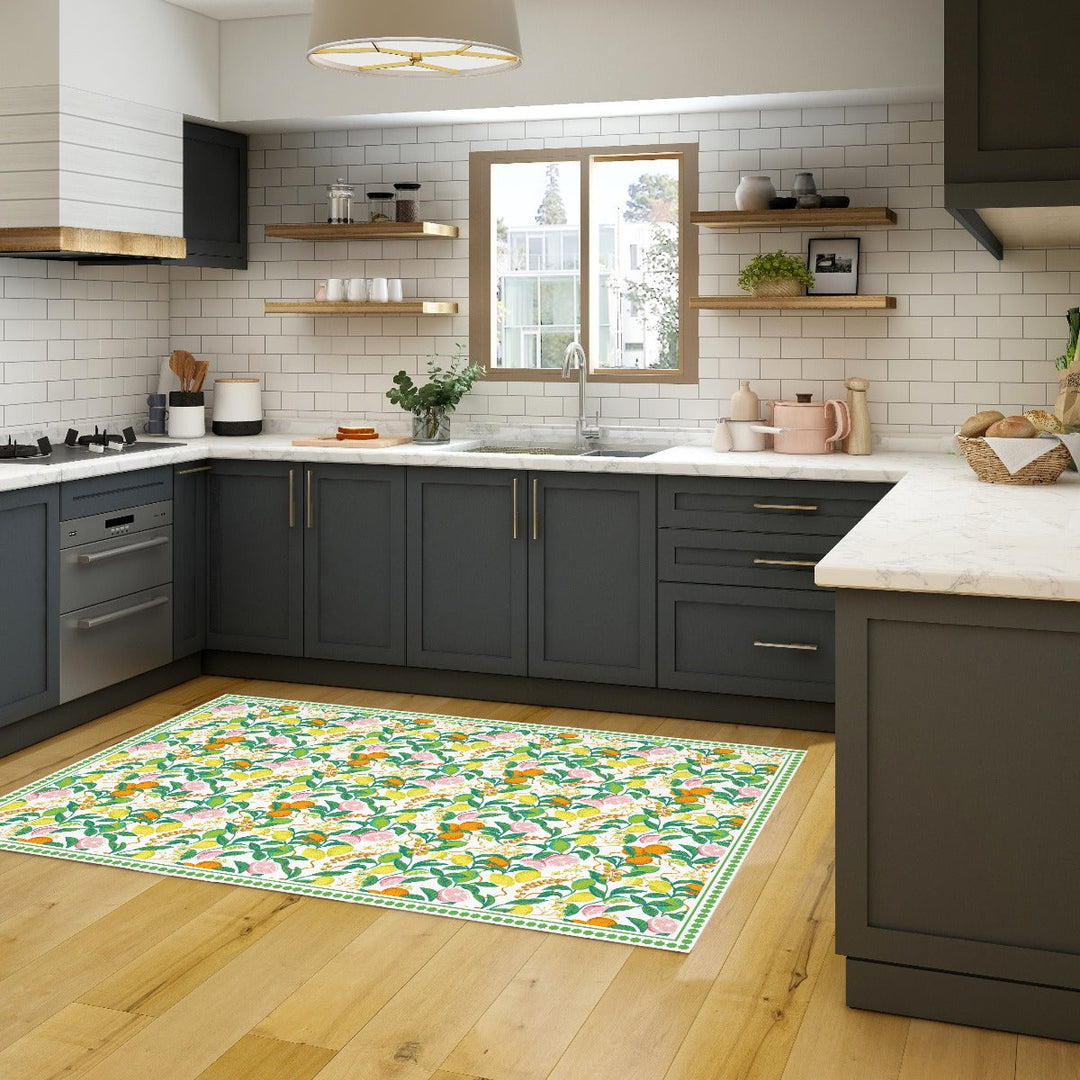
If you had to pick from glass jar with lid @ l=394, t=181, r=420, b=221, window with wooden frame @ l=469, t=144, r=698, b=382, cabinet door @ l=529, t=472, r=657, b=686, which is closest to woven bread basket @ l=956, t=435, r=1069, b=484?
cabinet door @ l=529, t=472, r=657, b=686

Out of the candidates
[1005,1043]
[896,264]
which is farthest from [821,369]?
[1005,1043]

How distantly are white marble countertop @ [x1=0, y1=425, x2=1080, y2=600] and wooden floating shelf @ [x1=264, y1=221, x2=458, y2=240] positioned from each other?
2.79 ft

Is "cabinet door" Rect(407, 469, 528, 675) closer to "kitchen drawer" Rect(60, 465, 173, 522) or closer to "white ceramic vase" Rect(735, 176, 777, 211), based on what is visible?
"kitchen drawer" Rect(60, 465, 173, 522)

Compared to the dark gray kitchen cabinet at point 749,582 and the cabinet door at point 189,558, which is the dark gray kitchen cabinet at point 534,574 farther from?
the cabinet door at point 189,558

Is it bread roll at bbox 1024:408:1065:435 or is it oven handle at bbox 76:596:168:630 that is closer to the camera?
bread roll at bbox 1024:408:1065:435

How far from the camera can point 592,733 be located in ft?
15.7

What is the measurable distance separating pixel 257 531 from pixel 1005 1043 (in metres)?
3.57

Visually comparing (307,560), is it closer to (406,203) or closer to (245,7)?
(406,203)

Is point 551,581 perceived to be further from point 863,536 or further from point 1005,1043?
point 1005,1043

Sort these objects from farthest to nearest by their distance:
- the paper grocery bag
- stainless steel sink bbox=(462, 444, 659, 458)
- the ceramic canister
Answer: the ceramic canister → stainless steel sink bbox=(462, 444, 659, 458) → the paper grocery bag

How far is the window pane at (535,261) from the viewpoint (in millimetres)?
5648

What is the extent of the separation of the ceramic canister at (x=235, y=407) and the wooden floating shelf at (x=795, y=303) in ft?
6.44

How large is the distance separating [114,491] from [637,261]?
88.4 inches

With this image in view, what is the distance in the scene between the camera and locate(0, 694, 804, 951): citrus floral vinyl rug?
3371mm
